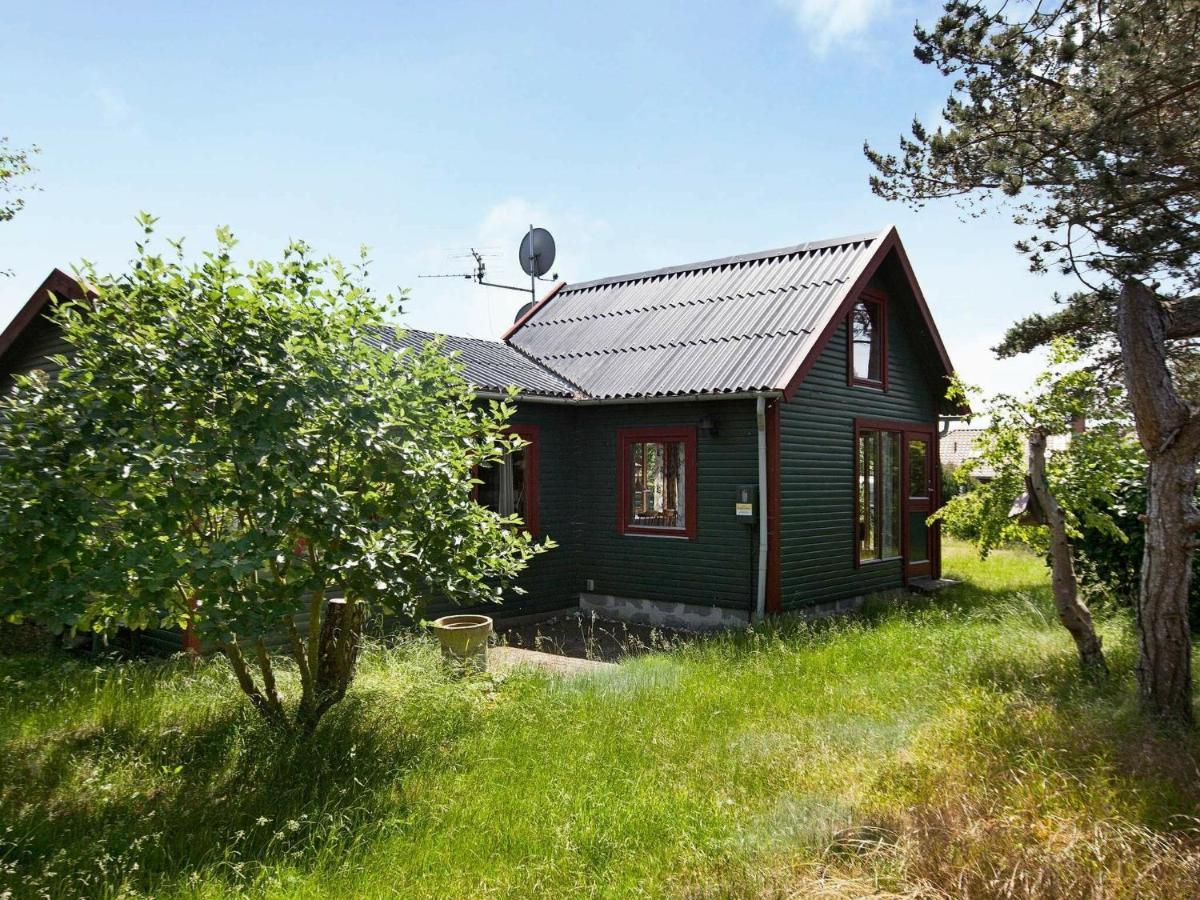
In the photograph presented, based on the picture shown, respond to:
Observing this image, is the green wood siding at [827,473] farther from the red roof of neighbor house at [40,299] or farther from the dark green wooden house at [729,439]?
the red roof of neighbor house at [40,299]

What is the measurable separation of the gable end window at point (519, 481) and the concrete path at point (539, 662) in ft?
6.98

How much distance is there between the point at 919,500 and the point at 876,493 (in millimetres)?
1343

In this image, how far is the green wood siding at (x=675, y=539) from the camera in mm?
10141

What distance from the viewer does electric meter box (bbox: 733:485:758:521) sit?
9867 millimetres

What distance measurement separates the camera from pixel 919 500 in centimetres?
1325

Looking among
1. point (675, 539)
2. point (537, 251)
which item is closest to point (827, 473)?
point (675, 539)

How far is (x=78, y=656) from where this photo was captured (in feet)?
27.5

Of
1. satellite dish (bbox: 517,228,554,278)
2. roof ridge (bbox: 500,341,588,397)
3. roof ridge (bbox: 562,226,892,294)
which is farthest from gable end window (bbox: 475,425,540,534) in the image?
satellite dish (bbox: 517,228,554,278)

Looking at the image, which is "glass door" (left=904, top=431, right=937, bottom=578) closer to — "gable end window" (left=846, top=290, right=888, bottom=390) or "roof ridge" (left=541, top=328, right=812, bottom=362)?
"gable end window" (left=846, top=290, right=888, bottom=390)

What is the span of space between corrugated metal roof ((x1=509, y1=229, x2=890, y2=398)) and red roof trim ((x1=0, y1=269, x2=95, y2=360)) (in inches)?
243

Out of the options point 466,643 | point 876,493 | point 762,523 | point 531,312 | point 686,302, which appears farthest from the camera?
point 531,312

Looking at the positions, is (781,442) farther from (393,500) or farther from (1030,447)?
(393,500)

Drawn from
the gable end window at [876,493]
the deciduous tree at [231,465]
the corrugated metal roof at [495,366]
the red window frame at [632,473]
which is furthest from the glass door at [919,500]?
the deciduous tree at [231,465]

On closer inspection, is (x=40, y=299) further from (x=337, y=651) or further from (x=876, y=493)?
(x=876, y=493)
